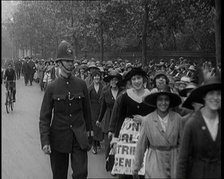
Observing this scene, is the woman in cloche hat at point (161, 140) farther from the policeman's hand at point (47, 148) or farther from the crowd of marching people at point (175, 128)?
the policeman's hand at point (47, 148)

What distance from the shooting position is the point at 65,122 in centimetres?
652

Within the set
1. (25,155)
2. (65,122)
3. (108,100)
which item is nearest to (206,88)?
(65,122)

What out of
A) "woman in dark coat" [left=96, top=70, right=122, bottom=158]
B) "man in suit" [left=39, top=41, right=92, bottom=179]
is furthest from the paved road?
"man in suit" [left=39, top=41, right=92, bottom=179]

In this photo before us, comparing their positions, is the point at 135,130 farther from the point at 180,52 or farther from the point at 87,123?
the point at 180,52

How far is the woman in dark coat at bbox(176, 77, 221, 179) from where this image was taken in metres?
4.62

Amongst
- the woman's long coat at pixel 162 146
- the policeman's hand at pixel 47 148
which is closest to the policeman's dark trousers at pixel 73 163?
the policeman's hand at pixel 47 148

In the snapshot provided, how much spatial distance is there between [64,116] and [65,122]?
8 cm

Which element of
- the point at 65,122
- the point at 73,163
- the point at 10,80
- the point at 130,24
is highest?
the point at 130,24

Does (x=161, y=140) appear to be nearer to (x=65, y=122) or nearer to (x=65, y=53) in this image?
(x=65, y=122)

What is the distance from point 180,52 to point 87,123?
24.1 meters

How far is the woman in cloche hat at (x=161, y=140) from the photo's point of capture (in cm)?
545

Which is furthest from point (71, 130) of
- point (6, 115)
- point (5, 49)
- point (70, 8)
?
point (5, 49)

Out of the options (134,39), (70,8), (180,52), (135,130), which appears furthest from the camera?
(134,39)

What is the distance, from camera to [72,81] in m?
6.66
